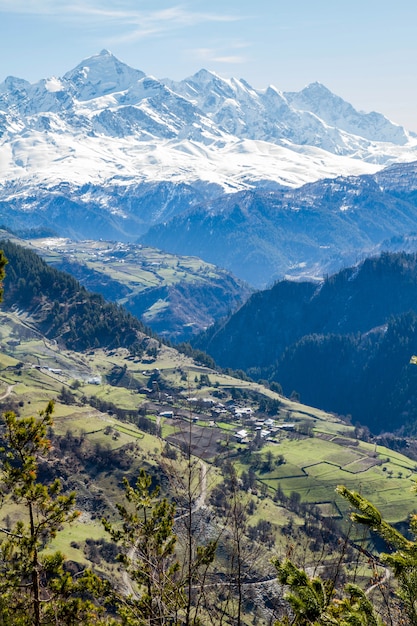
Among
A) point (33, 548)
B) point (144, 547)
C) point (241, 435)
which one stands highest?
point (144, 547)

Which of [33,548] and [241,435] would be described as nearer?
[33,548]

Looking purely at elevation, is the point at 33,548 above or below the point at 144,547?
below

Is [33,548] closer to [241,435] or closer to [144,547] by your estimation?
[144,547]

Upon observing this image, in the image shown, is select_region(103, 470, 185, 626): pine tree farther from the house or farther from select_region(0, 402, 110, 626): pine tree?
the house

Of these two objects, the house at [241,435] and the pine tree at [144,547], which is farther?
the house at [241,435]

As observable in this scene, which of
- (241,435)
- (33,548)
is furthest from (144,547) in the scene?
(241,435)

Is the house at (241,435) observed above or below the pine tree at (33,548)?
below

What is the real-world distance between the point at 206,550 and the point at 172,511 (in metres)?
3.74

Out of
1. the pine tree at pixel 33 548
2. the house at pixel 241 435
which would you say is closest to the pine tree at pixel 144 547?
the pine tree at pixel 33 548

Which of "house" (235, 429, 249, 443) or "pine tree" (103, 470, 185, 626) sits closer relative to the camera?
"pine tree" (103, 470, 185, 626)

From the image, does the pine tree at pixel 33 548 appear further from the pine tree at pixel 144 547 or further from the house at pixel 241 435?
the house at pixel 241 435

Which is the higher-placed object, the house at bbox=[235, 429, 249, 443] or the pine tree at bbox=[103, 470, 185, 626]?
the pine tree at bbox=[103, 470, 185, 626]

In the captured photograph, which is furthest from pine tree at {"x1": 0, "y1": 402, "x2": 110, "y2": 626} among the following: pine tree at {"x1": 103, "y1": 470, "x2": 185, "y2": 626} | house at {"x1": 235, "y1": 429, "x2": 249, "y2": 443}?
house at {"x1": 235, "y1": 429, "x2": 249, "y2": 443}

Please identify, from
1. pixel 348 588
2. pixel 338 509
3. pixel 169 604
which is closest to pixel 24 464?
pixel 169 604
